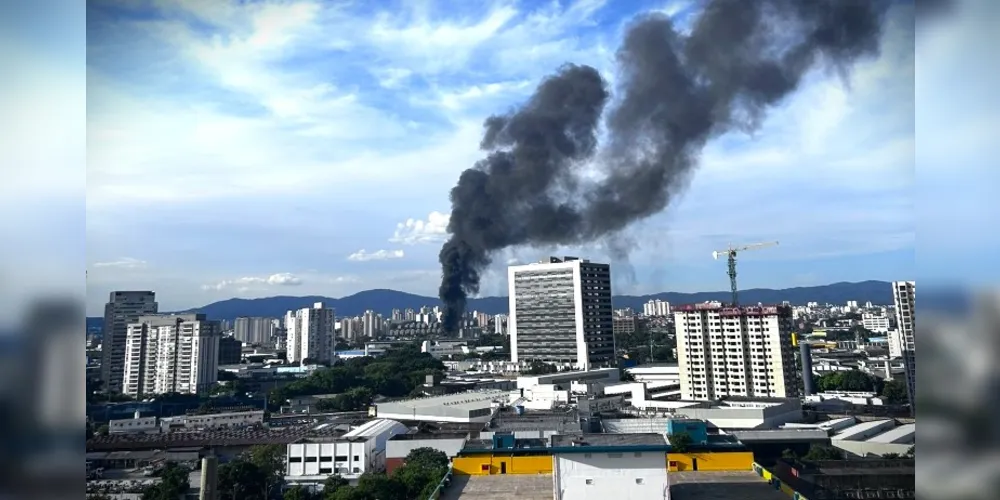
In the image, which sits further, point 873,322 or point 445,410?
point 873,322

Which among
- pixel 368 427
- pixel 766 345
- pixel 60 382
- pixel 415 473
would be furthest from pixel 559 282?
pixel 60 382

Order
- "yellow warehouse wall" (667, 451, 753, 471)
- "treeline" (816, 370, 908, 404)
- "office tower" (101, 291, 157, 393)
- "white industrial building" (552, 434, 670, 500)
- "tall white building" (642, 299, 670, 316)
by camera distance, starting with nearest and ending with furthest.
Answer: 1. "white industrial building" (552, 434, 670, 500)
2. "yellow warehouse wall" (667, 451, 753, 471)
3. "treeline" (816, 370, 908, 404)
4. "office tower" (101, 291, 157, 393)
5. "tall white building" (642, 299, 670, 316)

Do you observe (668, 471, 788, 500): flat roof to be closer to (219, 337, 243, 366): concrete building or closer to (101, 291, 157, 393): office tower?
(101, 291, 157, 393): office tower

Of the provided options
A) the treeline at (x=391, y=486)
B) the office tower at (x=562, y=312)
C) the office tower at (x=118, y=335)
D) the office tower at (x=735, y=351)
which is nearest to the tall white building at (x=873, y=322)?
the office tower at (x=562, y=312)

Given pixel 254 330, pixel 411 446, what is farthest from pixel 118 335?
pixel 254 330

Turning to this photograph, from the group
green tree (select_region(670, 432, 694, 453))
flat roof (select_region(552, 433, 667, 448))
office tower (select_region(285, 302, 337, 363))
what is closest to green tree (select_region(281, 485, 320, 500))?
flat roof (select_region(552, 433, 667, 448))

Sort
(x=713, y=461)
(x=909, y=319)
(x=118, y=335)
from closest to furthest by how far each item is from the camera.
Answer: (x=909, y=319), (x=713, y=461), (x=118, y=335)

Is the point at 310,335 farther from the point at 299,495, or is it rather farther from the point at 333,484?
the point at 299,495

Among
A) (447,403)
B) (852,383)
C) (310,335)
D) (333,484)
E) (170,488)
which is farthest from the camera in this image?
(310,335)
